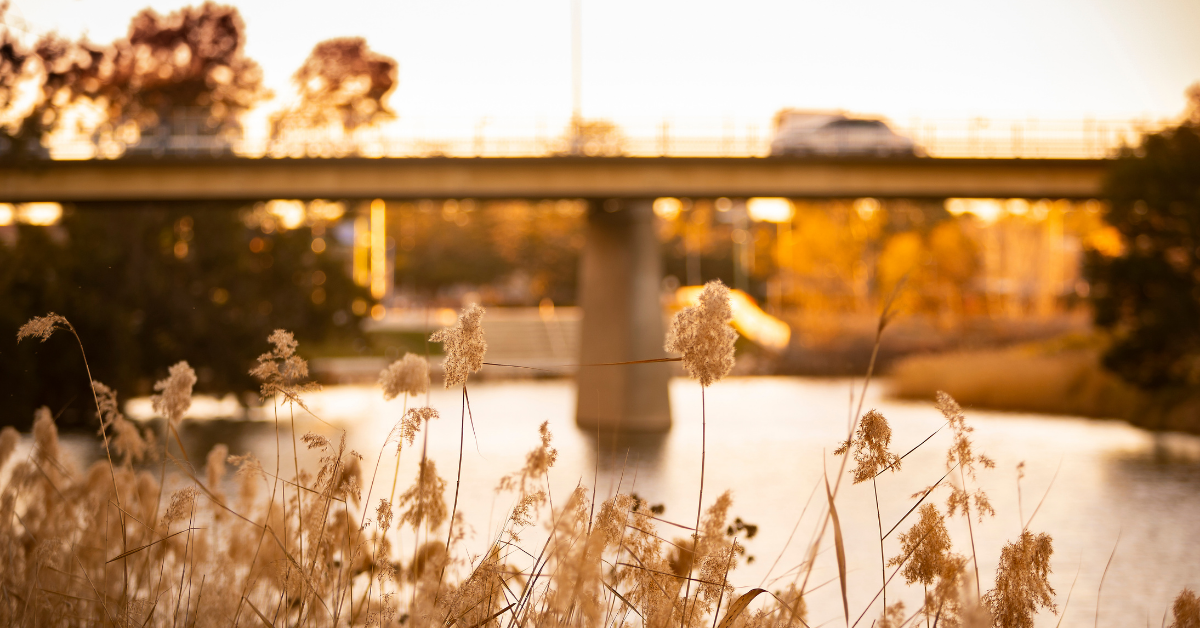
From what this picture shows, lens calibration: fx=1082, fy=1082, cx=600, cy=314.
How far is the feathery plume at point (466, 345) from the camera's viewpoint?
2.51m

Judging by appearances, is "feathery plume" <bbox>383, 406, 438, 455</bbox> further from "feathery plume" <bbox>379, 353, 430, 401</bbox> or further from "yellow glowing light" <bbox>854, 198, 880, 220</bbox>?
"yellow glowing light" <bbox>854, 198, 880, 220</bbox>

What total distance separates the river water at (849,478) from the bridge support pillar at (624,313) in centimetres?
128

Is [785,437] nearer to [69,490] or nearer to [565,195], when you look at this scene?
[565,195]

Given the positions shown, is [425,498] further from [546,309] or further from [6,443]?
[546,309]

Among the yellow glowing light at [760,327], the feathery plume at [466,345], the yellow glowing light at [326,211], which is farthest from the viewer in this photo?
the yellow glowing light at [760,327]

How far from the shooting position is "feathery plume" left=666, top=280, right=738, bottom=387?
2527mm

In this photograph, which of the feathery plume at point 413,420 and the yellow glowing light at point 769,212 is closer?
the feathery plume at point 413,420

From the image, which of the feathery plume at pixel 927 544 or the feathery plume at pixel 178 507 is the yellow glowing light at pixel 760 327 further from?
the feathery plume at pixel 178 507

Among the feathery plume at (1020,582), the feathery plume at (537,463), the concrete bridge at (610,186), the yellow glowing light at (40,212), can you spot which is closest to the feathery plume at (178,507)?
the feathery plume at (537,463)

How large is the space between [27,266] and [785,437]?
1736cm

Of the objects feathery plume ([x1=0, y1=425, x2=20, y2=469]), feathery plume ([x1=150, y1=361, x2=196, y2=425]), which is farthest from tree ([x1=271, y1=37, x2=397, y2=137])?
feathery plume ([x1=150, y1=361, x2=196, y2=425])

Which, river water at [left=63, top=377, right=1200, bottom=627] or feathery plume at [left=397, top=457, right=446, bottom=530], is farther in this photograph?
river water at [left=63, top=377, right=1200, bottom=627]

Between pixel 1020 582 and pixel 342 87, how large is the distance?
3385 centimetres

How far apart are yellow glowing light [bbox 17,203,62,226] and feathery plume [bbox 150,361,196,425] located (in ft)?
91.0
